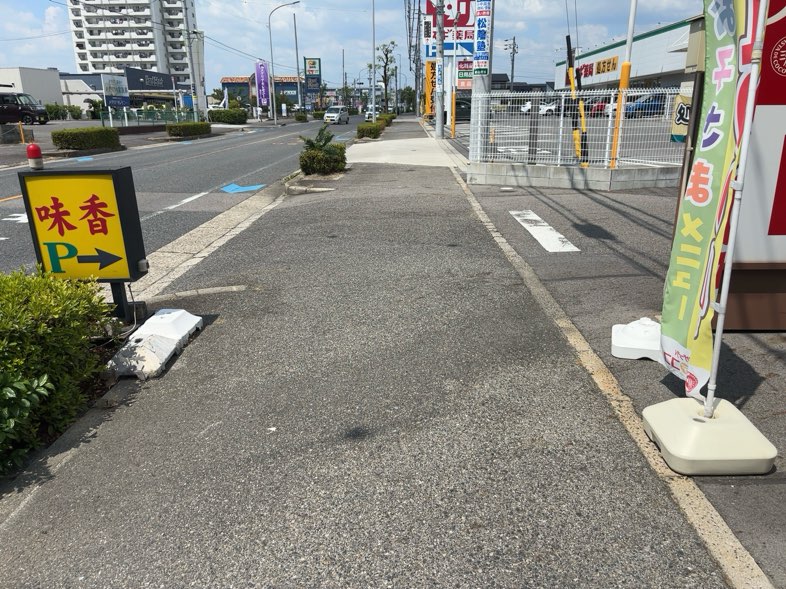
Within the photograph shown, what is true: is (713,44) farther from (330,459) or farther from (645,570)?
(330,459)

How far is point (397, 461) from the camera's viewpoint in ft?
9.77

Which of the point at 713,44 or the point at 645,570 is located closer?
the point at 645,570

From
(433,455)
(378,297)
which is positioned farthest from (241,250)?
(433,455)

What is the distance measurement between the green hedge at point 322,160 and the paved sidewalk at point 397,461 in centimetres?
907

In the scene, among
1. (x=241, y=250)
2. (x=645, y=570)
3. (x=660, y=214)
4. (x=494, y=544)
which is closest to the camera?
(x=645, y=570)

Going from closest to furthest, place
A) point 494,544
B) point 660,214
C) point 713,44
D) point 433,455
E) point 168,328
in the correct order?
point 494,544
point 713,44
point 433,455
point 168,328
point 660,214

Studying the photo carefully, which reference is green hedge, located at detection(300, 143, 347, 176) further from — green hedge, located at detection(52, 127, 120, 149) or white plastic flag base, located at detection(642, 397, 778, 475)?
green hedge, located at detection(52, 127, 120, 149)

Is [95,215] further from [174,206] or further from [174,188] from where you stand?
[174,188]

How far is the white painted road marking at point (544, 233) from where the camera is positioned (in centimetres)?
732

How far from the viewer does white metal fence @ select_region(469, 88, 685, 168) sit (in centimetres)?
1106

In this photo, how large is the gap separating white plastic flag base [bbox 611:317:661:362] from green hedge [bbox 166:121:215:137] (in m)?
34.8

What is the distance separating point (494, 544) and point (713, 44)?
2.52 meters

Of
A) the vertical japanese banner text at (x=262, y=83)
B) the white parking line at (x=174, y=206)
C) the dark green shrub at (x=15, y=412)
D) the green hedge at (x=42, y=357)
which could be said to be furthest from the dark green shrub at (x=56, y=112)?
the dark green shrub at (x=15, y=412)

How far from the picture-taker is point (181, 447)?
318 centimetres
